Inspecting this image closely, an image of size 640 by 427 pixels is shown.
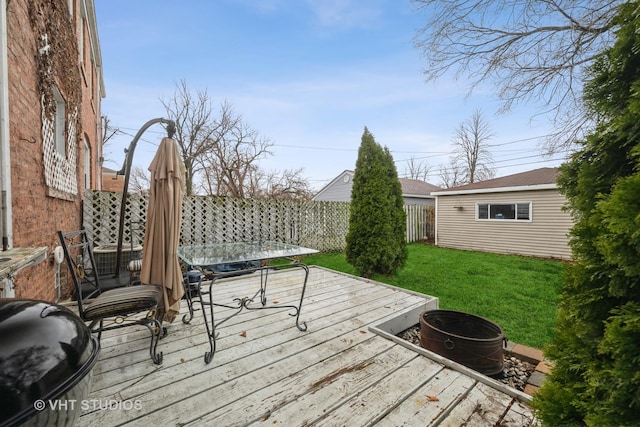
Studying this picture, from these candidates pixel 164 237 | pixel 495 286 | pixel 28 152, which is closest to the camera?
pixel 28 152

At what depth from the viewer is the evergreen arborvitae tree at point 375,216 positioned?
5.45 meters

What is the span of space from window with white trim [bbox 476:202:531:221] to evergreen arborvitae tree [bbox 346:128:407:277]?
20.2ft

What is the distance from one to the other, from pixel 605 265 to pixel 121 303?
9.05ft

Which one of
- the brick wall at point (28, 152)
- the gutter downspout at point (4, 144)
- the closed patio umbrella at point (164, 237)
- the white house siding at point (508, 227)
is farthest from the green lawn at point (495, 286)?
the brick wall at point (28, 152)

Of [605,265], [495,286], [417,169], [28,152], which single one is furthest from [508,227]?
[417,169]

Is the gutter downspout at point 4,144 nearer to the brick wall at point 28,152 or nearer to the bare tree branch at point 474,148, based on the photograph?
the brick wall at point 28,152

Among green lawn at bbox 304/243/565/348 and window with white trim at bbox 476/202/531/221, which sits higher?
window with white trim at bbox 476/202/531/221

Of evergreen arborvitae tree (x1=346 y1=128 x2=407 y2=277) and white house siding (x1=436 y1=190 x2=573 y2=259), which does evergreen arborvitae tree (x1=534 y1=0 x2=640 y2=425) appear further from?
white house siding (x1=436 y1=190 x2=573 y2=259)

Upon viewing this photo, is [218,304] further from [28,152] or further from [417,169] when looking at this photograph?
[417,169]

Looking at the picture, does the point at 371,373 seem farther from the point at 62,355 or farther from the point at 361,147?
the point at 361,147

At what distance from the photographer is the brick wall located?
2.00m

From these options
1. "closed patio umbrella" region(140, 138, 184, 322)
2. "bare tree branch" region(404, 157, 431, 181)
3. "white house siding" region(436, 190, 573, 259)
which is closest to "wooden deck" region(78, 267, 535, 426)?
"closed patio umbrella" region(140, 138, 184, 322)

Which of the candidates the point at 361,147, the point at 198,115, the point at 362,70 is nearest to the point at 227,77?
the point at 198,115

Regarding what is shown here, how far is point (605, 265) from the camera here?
104cm
